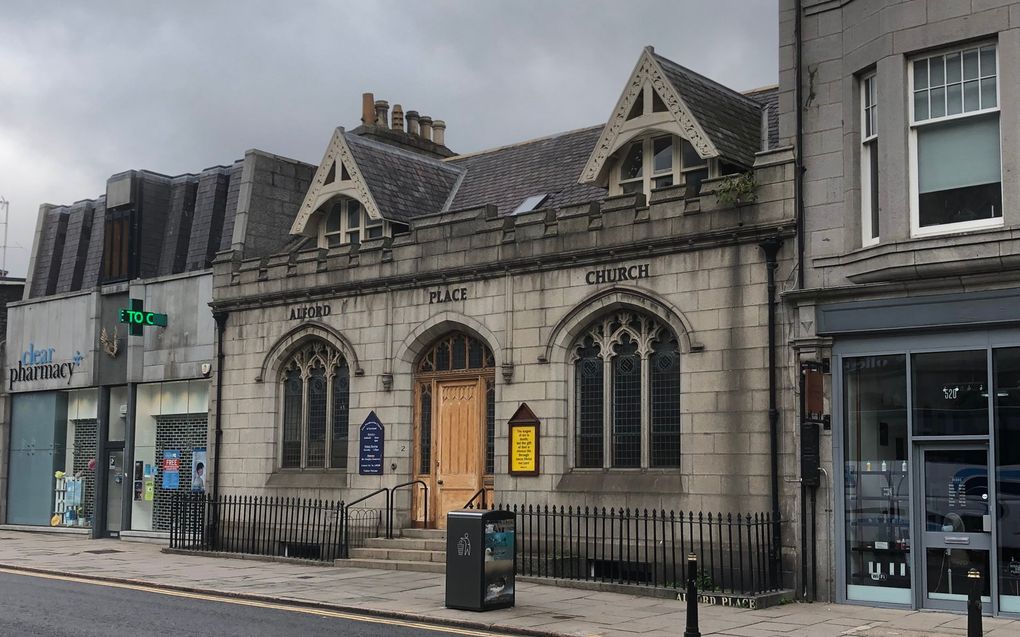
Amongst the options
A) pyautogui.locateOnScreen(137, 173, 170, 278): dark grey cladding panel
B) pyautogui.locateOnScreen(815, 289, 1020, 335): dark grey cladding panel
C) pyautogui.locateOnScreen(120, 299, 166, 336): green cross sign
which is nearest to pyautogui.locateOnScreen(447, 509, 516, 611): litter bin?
pyautogui.locateOnScreen(815, 289, 1020, 335): dark grey cladding panel

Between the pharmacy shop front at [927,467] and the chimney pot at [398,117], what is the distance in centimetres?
1794

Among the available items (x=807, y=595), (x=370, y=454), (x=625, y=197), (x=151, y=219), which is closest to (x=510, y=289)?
(x=625, y=197)

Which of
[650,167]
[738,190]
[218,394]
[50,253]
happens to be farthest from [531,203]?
[50,253]

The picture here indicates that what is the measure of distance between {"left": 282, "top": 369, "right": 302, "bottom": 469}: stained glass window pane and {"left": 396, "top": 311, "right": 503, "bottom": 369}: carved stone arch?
3.40m

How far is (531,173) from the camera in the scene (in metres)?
24.1

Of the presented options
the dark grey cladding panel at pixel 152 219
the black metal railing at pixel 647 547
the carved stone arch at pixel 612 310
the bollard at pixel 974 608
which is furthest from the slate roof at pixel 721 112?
the dark grey cladding panel at pixel 152 219

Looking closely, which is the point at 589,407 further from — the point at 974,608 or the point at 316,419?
the point at 974,608

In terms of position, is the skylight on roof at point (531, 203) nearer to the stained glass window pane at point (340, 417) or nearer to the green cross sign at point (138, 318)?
the stained glass window pane at point (340, 417)

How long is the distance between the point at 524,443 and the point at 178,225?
1379 cm

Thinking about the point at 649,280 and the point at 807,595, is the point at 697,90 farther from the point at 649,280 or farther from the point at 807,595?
the point at 807,595

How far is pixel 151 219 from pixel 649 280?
16.4 m

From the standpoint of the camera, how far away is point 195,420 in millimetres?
26391

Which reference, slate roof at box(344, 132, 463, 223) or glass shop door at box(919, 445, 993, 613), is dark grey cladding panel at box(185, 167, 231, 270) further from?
glass shop door at box(919, 445, 993, 613)

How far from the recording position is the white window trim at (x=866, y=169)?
1564cm
